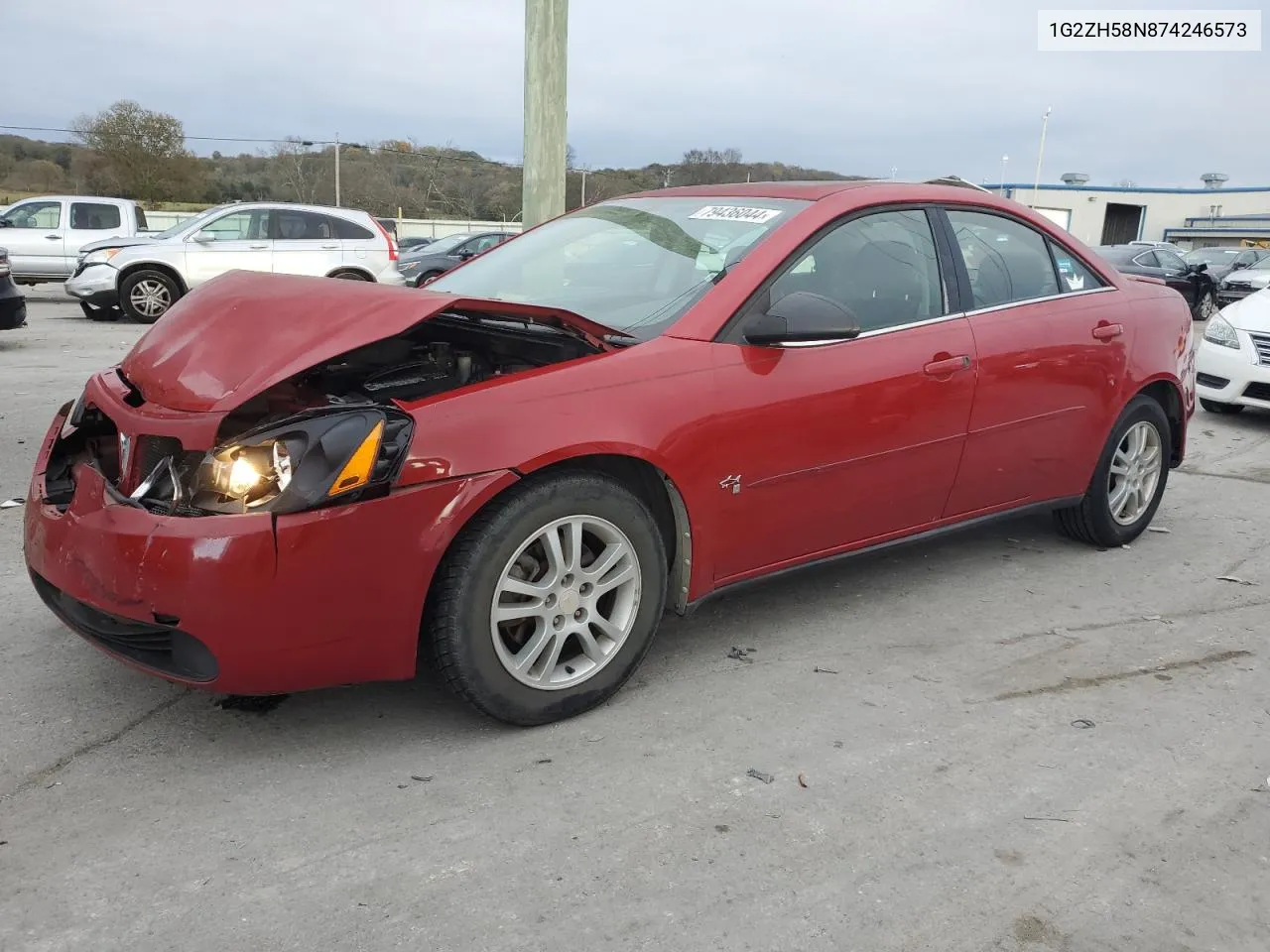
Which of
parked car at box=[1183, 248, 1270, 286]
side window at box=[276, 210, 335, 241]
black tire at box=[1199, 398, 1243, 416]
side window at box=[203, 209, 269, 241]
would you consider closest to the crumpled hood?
black tire at box=[1199, 398, 1243, 416]

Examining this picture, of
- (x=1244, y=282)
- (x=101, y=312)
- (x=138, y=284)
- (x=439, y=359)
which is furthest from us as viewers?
(x=1244, y=282)

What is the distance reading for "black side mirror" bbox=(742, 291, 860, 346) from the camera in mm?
3100

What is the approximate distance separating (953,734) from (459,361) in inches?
73.9

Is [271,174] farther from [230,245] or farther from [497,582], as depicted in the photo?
A: [497,582]

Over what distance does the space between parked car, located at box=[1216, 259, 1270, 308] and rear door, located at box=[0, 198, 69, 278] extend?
20.8m

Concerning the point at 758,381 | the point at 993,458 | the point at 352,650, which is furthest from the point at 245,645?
the point at 993,458

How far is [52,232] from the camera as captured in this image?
16.8 metres

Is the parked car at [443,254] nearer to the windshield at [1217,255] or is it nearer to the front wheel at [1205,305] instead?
the front wheel at [1205,305]

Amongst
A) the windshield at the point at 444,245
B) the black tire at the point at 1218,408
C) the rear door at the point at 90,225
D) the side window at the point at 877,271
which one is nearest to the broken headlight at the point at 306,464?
the side window at the point at 877,271

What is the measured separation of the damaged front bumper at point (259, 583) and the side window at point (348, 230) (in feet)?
41.5

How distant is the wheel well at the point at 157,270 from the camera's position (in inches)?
540

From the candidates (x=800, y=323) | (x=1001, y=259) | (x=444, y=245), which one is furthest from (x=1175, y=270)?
(x=800, y=323)

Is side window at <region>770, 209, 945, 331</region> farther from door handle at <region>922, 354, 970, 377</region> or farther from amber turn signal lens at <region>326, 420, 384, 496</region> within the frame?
amber turn signal lens at <region>326, 420, 384, 496</region>

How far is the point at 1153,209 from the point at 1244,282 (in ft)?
172
